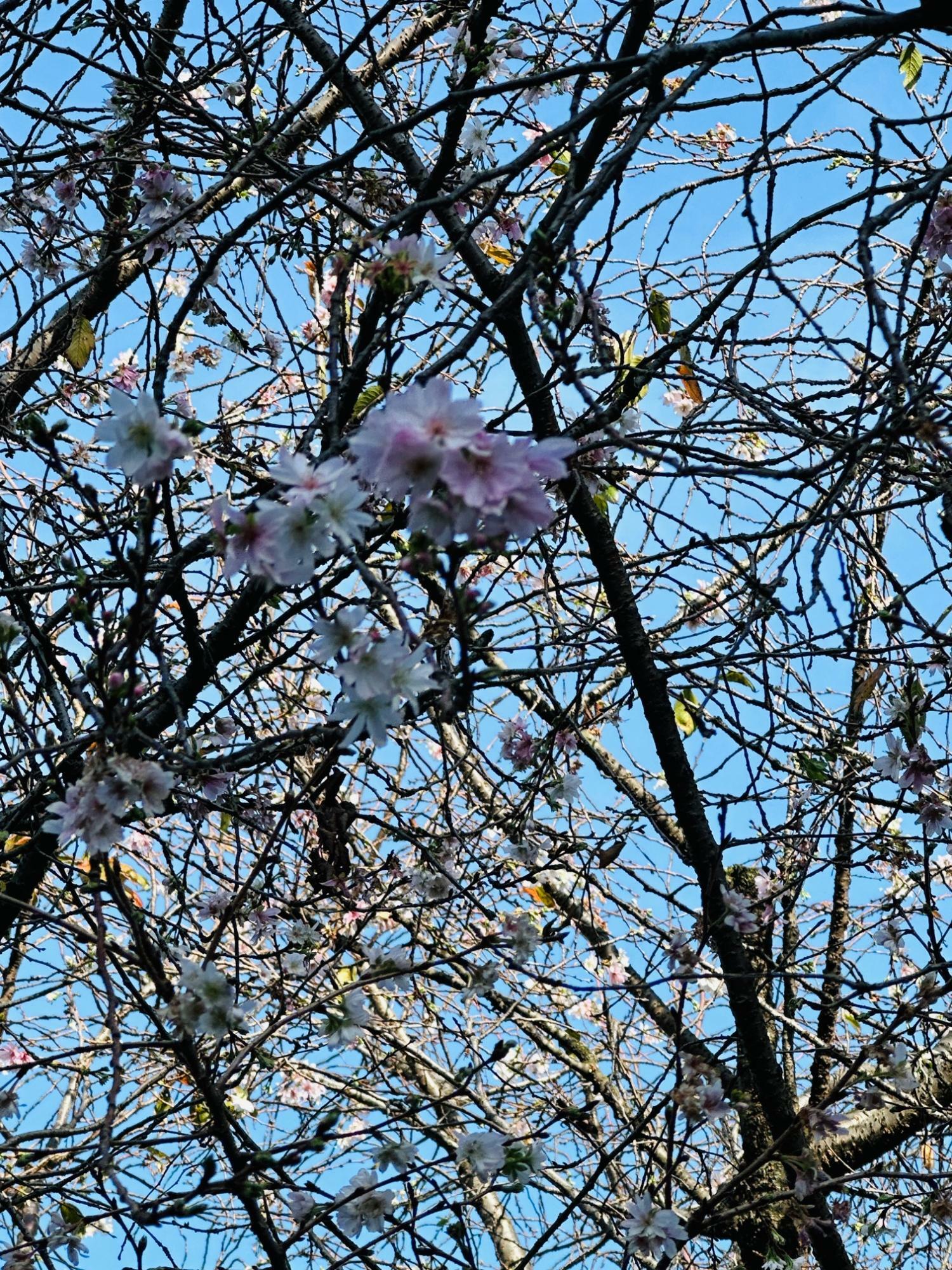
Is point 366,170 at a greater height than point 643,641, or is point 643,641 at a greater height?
point 366,170

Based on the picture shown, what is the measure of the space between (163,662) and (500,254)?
203cm

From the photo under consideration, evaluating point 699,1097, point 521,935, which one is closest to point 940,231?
point 521,935

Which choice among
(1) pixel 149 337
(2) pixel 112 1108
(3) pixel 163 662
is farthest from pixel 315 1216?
(1) pixel 149 337

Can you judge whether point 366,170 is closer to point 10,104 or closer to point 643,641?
point 10,104

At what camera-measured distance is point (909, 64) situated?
279cm

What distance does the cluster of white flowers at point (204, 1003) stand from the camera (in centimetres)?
159

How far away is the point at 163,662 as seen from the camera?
5.26 ft

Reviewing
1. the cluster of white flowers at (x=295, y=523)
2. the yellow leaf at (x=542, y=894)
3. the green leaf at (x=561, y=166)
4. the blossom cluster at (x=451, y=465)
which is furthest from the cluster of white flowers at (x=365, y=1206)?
the green leaf at (x=561, y=166)

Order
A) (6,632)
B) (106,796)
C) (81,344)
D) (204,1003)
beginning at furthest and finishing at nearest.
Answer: (81,344)
(6,632)
(204,1003)
(106,796)

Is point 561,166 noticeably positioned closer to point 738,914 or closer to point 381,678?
point 738,914

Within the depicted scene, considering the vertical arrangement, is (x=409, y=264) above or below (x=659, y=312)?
below

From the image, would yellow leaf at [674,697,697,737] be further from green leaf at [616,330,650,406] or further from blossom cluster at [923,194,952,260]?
blossom cluster at [923,194,952,260]

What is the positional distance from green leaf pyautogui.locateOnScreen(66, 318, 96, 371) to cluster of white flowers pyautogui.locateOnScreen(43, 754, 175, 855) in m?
1.85

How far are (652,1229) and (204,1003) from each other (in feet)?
3.31
